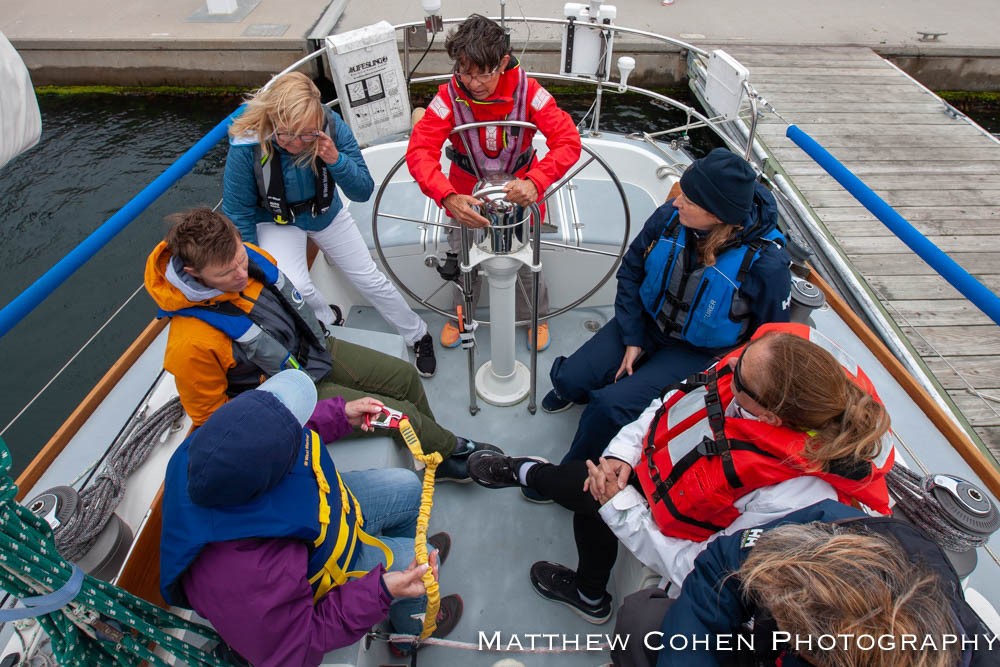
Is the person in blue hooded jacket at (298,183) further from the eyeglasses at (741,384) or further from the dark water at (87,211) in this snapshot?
the dark water at (87,211)

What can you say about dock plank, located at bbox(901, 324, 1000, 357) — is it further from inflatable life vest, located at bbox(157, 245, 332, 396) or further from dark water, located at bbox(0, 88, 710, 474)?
dark water, located at bbox(0, 88, 710, 474)

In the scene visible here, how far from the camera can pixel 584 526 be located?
1615 mm

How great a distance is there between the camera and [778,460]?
1.19m

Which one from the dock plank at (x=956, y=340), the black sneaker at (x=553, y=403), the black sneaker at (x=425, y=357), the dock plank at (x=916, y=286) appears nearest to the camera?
the black sneaker at (x=553, y=403)

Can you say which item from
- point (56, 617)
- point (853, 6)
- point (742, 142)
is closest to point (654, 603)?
point (56, 617)

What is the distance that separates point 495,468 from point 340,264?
1.02 metres

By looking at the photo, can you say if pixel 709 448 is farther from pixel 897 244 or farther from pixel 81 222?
pixel 81 222

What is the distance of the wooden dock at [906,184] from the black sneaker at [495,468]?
231cm

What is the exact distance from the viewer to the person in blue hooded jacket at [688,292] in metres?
1.63

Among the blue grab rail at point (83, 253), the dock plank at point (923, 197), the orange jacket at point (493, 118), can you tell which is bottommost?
the dock plank at point (923, 197)

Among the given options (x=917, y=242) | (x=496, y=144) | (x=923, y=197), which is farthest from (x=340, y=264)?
(x=923, y=197)

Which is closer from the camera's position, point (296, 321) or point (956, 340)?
point (296, 321)

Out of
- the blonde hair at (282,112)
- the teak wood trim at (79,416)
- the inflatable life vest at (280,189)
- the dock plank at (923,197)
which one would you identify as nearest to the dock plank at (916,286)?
the dock plank at (923,197)

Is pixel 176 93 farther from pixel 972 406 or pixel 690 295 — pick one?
pixel 972 406
